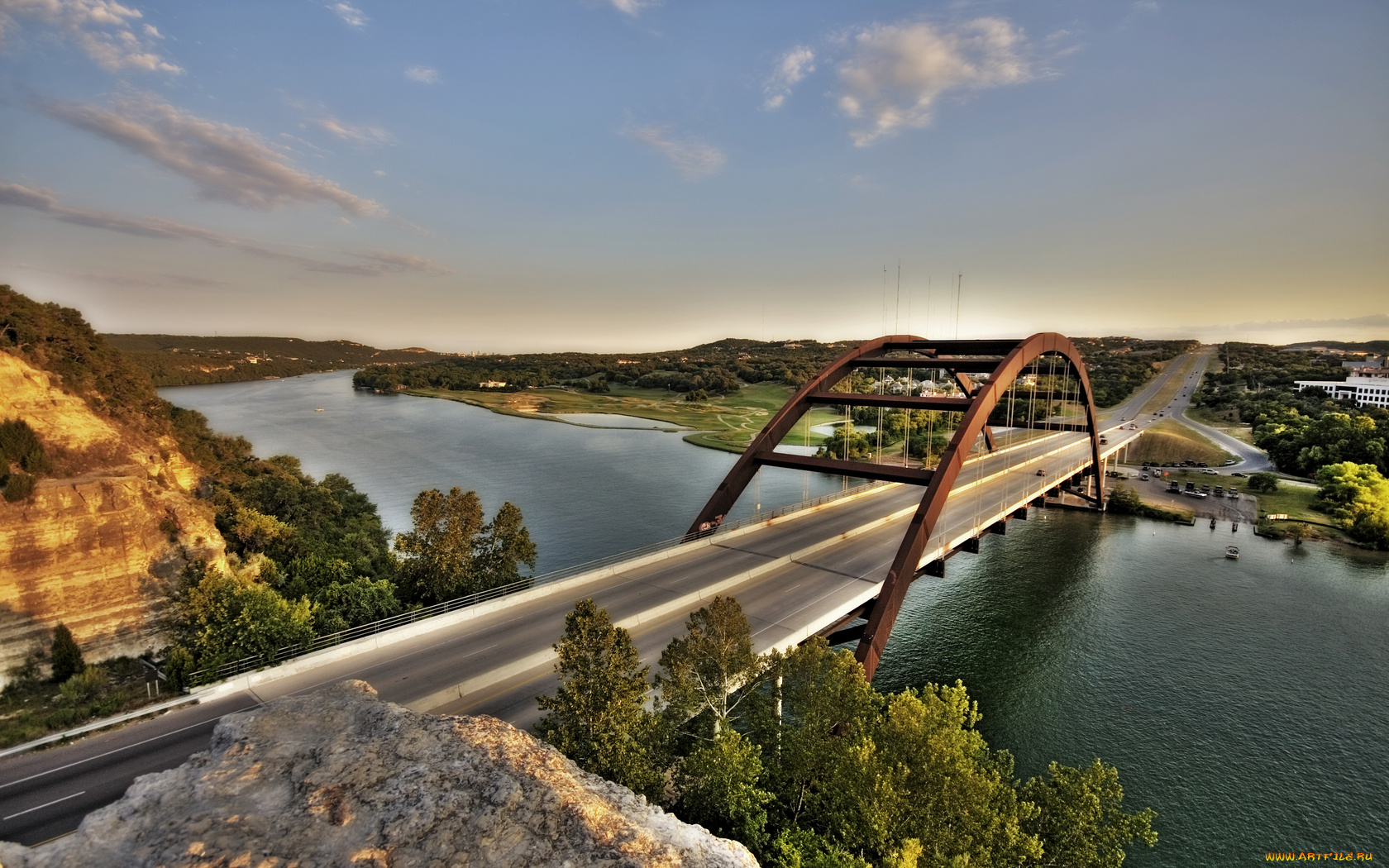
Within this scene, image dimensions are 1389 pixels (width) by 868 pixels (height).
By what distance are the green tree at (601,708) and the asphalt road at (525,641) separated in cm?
361

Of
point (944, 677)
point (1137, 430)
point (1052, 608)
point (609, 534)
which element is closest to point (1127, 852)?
point (944, 677)

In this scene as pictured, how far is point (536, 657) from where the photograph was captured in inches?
754

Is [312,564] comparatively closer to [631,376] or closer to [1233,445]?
[1233,445]

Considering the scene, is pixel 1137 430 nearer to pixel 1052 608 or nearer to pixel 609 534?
pixel 1052 608

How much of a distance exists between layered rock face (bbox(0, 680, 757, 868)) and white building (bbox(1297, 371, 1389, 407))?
13509 cm

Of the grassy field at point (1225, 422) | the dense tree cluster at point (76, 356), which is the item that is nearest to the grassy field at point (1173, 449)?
the grassy field at point (1225, 422)

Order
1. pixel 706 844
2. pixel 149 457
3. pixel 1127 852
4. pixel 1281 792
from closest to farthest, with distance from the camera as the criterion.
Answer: pixel 706 844 < pixel 1127 852 < pixel 1281 792 < pixel 149 457

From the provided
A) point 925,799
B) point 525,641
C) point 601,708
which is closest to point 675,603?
point 525,641

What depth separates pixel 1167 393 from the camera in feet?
409

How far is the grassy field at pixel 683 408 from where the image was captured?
9381cm

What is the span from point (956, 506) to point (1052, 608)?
7.92m

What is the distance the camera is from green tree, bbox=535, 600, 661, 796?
12.6 meters

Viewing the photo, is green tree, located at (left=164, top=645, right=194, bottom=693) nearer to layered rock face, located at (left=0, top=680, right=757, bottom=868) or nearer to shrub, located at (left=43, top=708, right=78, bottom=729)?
shrub, located at (left=43, top=708, right=78, bottom=729)

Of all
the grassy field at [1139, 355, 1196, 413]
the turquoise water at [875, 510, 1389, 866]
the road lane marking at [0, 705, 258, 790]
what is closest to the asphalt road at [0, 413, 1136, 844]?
the road lane marking at [0, 705, 258, 790]
